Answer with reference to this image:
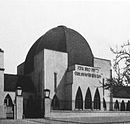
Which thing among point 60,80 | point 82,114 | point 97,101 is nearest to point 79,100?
point 97,101

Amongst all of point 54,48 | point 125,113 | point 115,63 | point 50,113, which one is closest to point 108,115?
point 125,113

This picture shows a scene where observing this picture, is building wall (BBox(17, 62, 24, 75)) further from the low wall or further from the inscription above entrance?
the low wall

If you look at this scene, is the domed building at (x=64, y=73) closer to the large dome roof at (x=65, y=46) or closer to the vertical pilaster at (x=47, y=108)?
the large dome roof at (x=65, y=46)

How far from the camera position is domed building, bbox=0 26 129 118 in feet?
130

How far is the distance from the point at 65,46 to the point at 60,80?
571cm

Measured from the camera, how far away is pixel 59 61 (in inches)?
1626

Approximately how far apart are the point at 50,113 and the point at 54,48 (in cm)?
1343

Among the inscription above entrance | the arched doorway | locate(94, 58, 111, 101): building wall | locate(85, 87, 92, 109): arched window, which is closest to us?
the arched doorway

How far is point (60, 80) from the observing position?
41.1 metres

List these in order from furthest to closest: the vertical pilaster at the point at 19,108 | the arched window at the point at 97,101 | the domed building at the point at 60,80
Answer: the arched window at the point at 97,101 < the domed building at the point at 60,80 < the vertical pilaster at the point at 19,108

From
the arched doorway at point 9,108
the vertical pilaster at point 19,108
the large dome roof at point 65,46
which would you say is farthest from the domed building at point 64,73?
the vertical pilaster at point 19,108

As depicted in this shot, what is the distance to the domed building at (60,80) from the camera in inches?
1555

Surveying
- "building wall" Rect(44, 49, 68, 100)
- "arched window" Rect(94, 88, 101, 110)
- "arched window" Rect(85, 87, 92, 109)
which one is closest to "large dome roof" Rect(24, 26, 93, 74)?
"building wall" Rect(44, 49, 68, 100)

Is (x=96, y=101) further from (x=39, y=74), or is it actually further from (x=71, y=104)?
(x=39, y=74)
